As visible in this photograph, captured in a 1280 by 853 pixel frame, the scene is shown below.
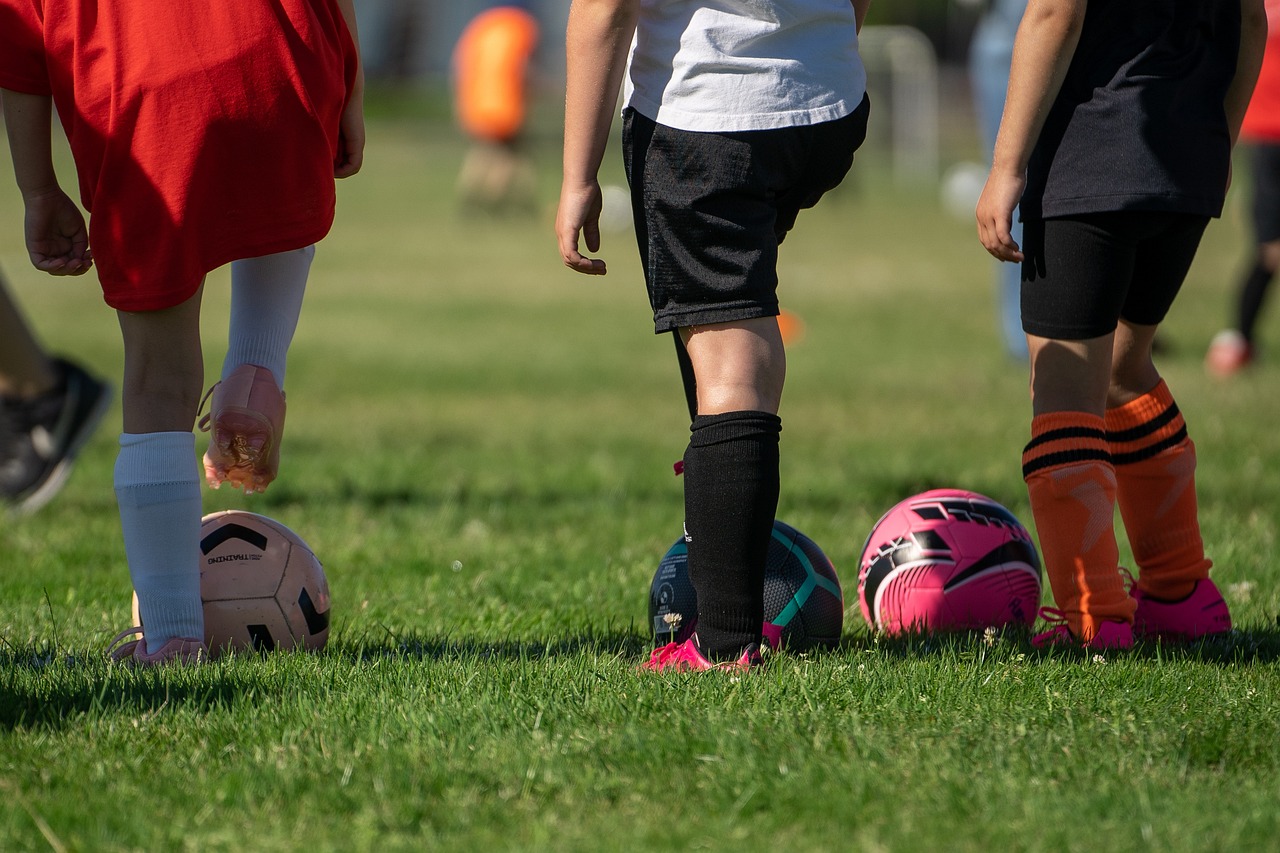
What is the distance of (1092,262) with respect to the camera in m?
3.12

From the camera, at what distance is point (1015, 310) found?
→ 28.8 feet

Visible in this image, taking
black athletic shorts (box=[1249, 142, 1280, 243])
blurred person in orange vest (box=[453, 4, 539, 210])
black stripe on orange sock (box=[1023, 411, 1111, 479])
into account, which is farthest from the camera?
blurred person in orange vest (box=[453, 4, 539, 210])

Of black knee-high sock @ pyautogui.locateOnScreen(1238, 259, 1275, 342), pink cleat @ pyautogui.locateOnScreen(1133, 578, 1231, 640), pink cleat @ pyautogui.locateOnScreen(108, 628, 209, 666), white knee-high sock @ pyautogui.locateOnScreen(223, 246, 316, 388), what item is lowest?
black knee-high sock @ pyautogui.locateOnScreen(1238, 259, 1275, 342)

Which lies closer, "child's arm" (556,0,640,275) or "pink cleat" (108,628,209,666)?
"child's arm" (556,0,640,275)

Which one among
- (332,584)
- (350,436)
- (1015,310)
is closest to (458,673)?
(332,584)

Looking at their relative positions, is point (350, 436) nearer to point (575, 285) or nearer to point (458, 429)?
point (458, 429)

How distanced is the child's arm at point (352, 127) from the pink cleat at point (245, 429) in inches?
19.5

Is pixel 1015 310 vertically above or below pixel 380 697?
below

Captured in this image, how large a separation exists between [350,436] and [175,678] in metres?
4.30

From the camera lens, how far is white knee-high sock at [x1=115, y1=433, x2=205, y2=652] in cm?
302

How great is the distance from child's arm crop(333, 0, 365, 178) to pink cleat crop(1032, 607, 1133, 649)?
1.88 m

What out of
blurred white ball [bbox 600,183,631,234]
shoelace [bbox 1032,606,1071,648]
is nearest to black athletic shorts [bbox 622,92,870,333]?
shoelace [bbox 1032,606,1071,648]

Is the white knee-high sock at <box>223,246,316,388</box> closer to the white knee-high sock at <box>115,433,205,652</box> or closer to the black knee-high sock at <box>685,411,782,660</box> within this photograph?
the white knee-high sock at <box>115,433,205,652</box>

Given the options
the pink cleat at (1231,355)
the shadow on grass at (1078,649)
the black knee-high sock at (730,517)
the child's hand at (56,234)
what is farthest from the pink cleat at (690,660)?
the pink cleat at (1231,355)
